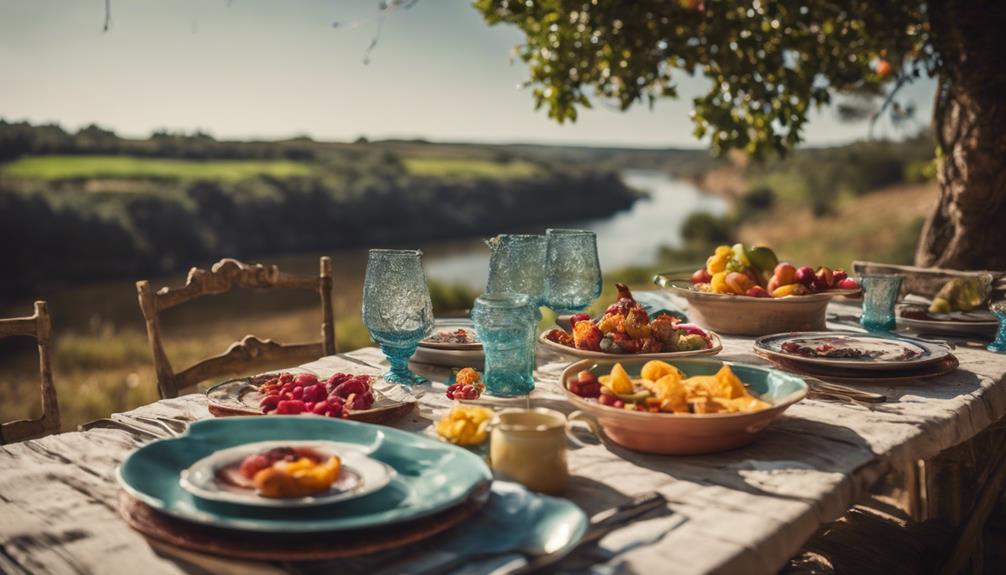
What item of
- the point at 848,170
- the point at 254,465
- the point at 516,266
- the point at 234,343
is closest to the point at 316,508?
the point at 254,465

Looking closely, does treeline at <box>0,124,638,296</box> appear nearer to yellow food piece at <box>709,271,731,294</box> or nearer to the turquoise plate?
yellow food piece at <box>709,271,731,294</box>

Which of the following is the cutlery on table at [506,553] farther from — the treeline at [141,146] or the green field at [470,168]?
the green field at [470,168]

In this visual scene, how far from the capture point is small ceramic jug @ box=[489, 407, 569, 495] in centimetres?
120

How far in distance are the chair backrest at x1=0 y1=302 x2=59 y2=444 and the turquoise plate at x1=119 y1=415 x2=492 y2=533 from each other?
872mm

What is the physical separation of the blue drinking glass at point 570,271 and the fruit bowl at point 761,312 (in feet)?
1.41

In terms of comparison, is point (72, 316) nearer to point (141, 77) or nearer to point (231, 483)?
point (141, 77)

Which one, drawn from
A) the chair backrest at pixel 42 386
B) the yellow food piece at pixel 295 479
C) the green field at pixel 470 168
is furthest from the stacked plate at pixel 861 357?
the green field at pixel 470 168

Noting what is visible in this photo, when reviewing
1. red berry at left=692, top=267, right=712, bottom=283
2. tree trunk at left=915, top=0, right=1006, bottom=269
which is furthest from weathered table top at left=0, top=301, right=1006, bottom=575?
tree trunk at left=915, top=0, right=1006, bottom=269

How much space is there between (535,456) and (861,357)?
117 centimetres

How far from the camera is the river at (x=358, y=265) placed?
1934 centimetres

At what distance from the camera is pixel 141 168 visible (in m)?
26.5

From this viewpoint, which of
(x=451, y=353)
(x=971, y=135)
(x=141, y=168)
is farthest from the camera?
(x=141, y=168)

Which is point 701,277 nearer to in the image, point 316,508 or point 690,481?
point 690,481

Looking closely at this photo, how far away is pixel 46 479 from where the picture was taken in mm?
1315
